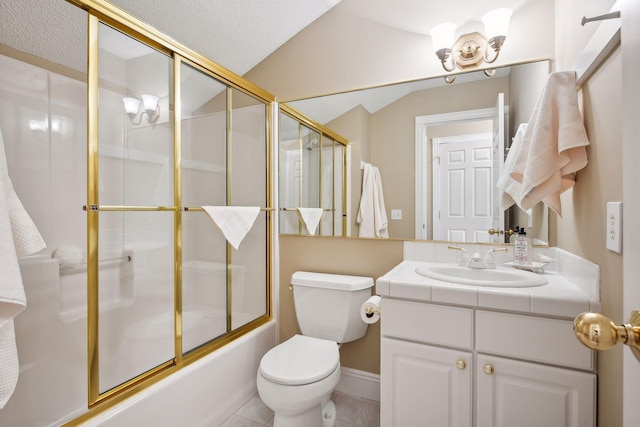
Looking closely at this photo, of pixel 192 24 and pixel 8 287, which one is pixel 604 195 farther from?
pixel 192 24

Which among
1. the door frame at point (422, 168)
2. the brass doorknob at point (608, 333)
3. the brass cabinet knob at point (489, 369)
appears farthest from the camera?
the door frame at point (422, 168)

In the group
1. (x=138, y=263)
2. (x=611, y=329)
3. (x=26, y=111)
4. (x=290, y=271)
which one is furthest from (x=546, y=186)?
(x=26, y=111)

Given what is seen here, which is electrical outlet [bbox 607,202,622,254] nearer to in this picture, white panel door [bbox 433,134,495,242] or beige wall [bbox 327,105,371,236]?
white panel door [bbox 433,134,495,242]

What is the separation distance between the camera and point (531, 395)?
1.08m

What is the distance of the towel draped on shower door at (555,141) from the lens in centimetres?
107

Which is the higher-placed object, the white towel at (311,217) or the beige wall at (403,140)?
the beige wall at (403,140)

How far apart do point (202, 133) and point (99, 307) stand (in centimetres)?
95

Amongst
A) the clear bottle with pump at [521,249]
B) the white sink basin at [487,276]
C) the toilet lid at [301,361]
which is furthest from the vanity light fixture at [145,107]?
the clear bottle with pump at [521,249]

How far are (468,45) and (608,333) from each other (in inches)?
64.7

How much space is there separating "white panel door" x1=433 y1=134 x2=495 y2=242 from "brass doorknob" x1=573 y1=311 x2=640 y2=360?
49.3 inches

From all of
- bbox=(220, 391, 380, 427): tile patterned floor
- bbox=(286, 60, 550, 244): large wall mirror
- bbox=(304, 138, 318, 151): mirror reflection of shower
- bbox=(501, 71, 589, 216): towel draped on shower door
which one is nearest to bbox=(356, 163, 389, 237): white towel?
bbox=(286, 60, 550, 244): large wall mirror

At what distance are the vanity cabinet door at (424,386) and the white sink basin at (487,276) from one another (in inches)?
10.7

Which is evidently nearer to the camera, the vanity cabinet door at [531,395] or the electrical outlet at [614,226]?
the electrical outlet at [614,226]

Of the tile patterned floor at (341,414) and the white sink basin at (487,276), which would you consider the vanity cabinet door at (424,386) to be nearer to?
the white sink basin at (487,276)
